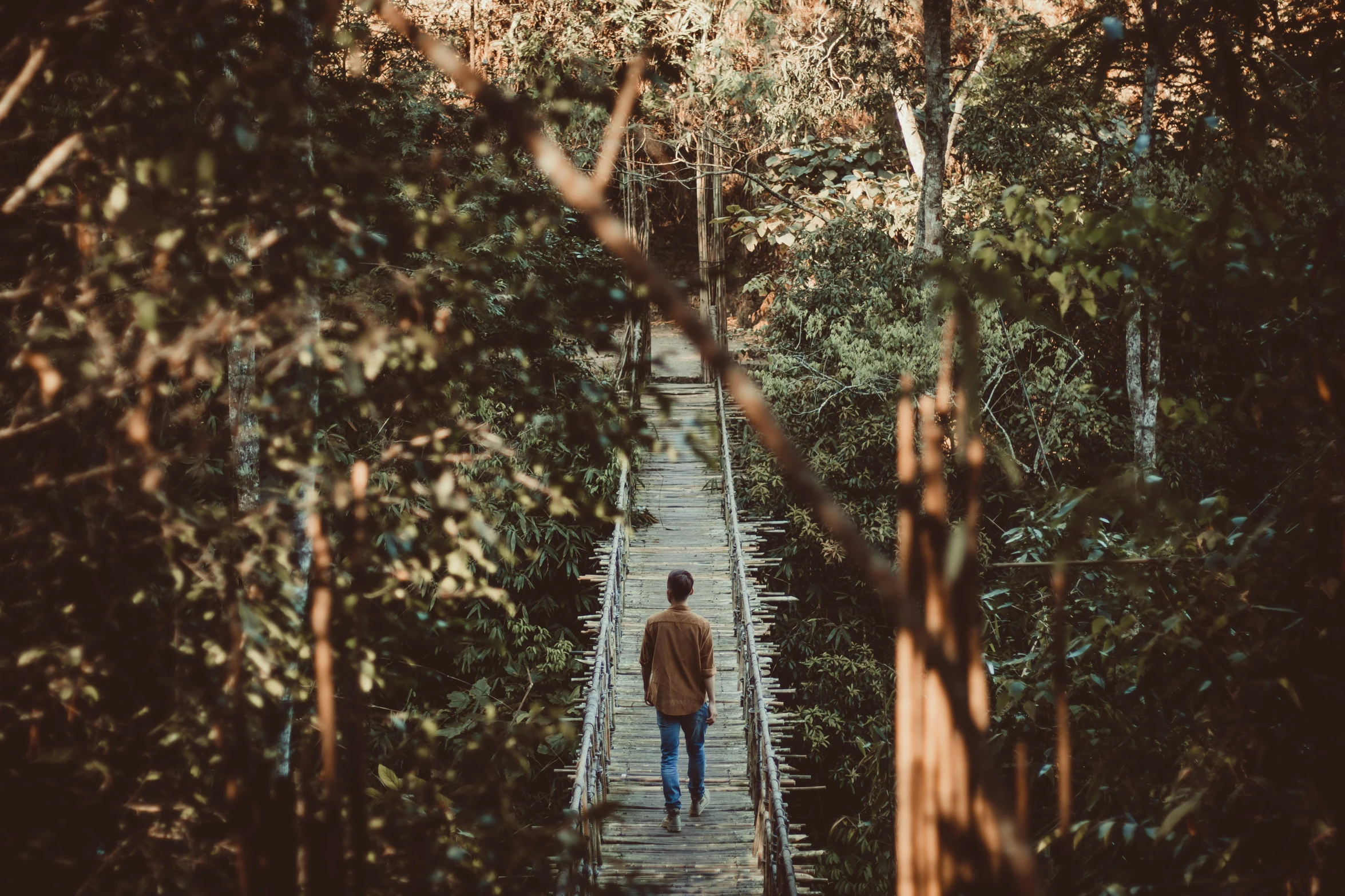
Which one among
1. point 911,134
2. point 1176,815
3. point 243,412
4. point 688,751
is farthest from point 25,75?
point 911,134

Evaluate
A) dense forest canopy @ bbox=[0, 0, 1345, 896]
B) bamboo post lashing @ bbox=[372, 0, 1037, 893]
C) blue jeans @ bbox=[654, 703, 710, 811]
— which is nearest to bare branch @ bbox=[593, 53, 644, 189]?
dense forest canopy @ bbox=[0, 0, 1345, 896]

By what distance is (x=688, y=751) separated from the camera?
4129mm

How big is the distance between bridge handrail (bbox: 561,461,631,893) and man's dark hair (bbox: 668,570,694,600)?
669mm

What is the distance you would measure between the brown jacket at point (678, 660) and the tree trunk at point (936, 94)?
483 cm

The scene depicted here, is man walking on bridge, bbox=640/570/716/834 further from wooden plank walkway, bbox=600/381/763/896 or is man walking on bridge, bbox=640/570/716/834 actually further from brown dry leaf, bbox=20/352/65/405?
brown dry leaf, bbox=20/352/65/405

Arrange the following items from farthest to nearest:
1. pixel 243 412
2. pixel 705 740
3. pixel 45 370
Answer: pixel 705 740 → pixel 243 412 → pixel 45 370

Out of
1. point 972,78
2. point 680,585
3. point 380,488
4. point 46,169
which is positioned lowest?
point 680,585

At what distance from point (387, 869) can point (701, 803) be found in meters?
3.34

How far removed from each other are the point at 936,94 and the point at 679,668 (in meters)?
6.01

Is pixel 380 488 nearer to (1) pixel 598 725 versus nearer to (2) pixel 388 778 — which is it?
(2) pixel 388 778

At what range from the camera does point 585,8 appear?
31.2 ft

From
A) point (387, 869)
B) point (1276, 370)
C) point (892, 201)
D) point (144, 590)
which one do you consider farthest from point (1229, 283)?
point (892, 201)

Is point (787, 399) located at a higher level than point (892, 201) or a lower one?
lower

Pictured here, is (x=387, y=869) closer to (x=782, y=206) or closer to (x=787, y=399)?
(x=787, y=399)
